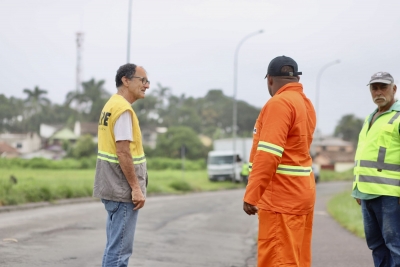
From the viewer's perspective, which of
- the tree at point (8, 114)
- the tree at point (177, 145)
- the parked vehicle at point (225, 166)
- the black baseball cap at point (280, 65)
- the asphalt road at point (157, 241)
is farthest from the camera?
the tree at point (177, 145)

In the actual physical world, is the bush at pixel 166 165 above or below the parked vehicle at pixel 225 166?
below

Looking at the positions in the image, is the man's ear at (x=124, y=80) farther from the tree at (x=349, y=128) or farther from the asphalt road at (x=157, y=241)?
the tree at (x=349, y=128)

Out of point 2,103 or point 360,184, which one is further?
point 2,103

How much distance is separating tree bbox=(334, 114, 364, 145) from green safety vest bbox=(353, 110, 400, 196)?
11882 centimetres

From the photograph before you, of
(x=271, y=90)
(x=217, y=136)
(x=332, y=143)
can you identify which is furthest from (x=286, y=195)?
(x=332, y=143)

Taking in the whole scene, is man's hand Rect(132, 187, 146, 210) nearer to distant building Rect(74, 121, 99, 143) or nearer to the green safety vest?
the green safety vest

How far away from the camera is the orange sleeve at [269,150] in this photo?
192 inches

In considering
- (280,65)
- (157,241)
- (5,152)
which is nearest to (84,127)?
(5,152)

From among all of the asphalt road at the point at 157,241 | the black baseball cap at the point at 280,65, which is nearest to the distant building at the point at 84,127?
the asphalt road at the point at 157,241

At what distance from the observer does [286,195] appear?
499 cm

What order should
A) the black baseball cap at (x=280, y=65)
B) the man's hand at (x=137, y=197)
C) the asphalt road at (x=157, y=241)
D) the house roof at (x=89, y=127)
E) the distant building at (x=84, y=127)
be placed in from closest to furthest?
the black baseball cap at (x=280, y=65) → the man's hand at (x=137, y=197) → the asphalt road at (x=157, y=241) → the house roof at (x=89, y=127) → the distant building at (x=84, y=127)

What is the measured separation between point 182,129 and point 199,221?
6289 centimetres

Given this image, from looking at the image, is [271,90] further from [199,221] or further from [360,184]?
[199,221]

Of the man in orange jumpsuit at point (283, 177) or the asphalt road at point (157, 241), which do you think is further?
the asphalt road at point (157, 241)
